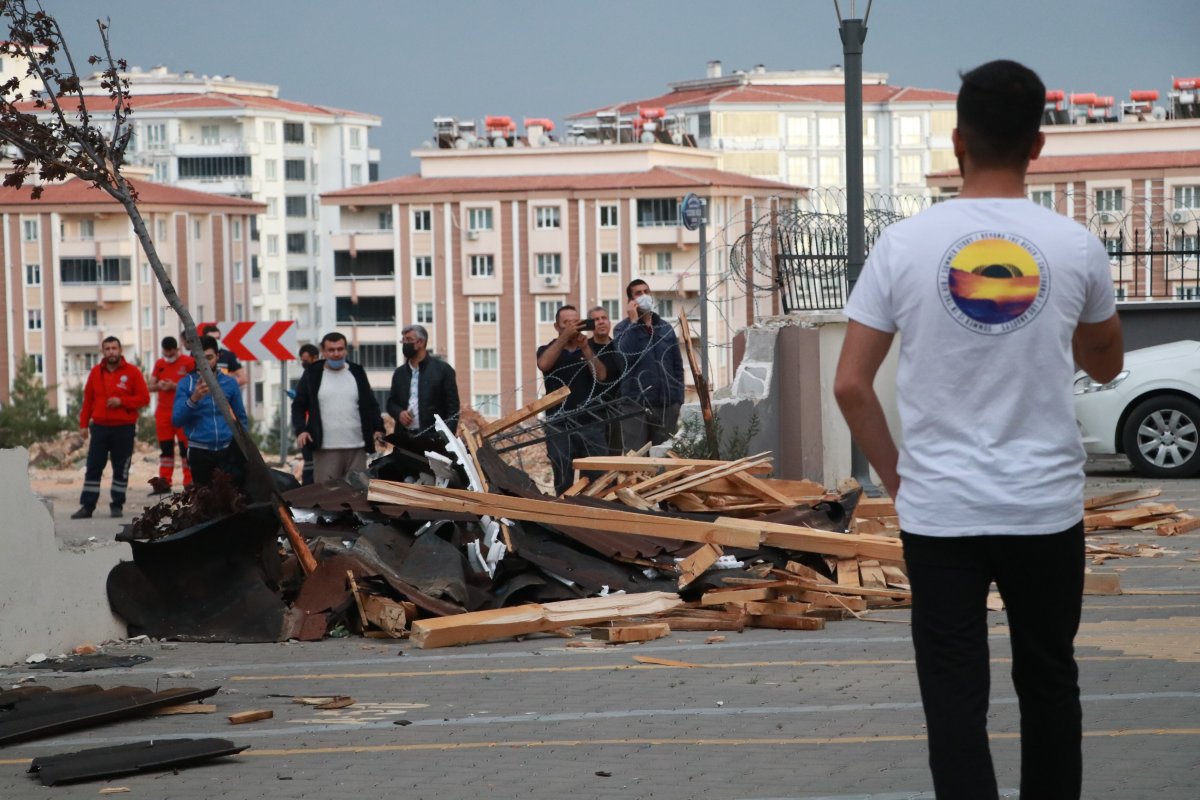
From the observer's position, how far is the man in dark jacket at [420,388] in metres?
14.8

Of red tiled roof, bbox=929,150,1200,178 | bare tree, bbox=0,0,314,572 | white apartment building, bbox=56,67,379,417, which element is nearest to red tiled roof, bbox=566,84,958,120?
white apartment building, bbox=56,67,379,417

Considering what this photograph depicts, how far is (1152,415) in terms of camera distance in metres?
17.9

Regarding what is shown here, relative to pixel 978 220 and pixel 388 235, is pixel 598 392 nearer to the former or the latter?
pixel 978 220

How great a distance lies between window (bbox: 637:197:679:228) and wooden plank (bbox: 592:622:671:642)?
104m

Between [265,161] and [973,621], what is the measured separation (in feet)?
510

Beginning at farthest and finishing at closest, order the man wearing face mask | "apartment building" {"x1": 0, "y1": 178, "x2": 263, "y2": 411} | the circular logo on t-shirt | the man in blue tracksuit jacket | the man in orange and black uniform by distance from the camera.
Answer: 1. "apartment building" {"x1": 0, "y1": 178, "x2": 263, "y2": 411}
2. the man in orange and black uniform
3. the man in blue tracksuit jacket
4. the man wearing face mask
5. the circular logo on t-shirt

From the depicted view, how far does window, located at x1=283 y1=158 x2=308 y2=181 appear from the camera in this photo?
15812cm

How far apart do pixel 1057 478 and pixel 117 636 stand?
6.77 metres

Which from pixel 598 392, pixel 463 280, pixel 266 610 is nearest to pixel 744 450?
pixel 598 392

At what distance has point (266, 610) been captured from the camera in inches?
380

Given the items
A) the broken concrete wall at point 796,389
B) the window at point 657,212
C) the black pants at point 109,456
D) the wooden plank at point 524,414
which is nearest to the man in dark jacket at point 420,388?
the wooden plank at point 524,414

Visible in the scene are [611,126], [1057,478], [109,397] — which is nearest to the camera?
[1057,478]

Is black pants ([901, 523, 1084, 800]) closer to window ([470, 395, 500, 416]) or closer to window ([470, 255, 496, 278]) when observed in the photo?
window ([470, 395, 500, 416])

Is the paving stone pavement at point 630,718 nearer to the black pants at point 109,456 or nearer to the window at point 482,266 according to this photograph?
the black pants at point 109,456
